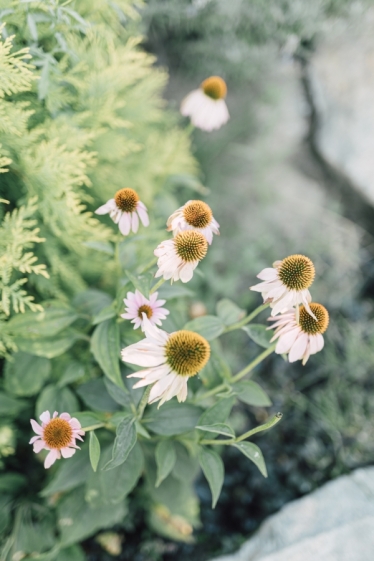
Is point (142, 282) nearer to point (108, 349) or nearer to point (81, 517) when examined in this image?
point (108, 349)

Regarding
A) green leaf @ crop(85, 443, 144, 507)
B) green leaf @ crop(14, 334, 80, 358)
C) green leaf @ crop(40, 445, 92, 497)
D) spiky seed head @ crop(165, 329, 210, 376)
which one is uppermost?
spiky seed head @ crop(165, 329, 210, 376)

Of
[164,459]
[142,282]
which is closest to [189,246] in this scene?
[142,282]

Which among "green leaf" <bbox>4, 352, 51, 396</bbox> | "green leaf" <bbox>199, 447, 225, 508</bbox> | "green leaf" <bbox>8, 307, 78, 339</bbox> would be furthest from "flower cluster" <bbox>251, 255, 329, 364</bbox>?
"green leaf" <bbox>4, 352, 51, 396</bbox>

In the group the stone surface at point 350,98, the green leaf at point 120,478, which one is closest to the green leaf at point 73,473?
the green leaf at point 120,478

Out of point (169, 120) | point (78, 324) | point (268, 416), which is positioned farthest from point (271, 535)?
point (169, 120)

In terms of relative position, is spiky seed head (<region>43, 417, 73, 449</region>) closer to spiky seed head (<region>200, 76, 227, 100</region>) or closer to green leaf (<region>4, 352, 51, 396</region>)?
green leaf (<region>4, 352, 51, 396</region>)

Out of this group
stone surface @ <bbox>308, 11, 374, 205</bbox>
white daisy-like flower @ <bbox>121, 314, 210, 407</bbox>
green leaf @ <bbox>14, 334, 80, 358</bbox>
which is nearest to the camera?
white daisy-like flower @ <bbox>121, 314, 210, 407</bbox>

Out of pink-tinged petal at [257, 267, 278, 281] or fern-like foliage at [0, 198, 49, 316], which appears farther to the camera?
fern-like foliage at [0, 198, 49, 316]

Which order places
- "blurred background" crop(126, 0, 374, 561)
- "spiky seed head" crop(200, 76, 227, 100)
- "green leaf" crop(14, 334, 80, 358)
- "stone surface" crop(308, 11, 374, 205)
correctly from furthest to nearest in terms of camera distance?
"stone surface" crop(308, 11, 374, 205) < "blurred background" crop(126, 0, 374, 561) < "spiky seed head" crop(200, 76, 227, 100) < "green leaf" crop(14, 334, 80, 358)
